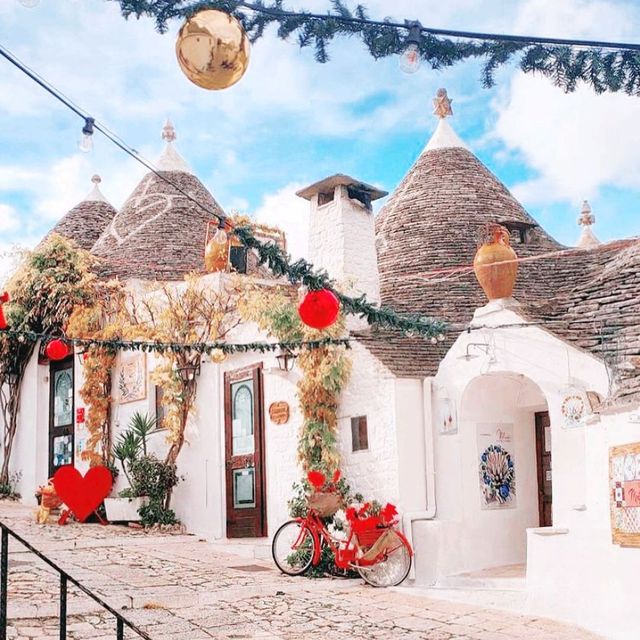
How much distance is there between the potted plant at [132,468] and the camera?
551 inches

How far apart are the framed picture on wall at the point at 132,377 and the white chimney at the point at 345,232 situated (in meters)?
4.04

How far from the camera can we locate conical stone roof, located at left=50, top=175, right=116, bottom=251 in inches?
773

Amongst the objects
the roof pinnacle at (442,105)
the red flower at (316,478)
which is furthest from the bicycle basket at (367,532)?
the roof pinnacle at (442,105)

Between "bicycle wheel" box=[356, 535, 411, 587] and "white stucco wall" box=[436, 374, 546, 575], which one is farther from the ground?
"white stucco wall" box=[436, 374, 546, 575]

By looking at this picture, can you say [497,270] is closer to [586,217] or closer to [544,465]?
[544,465]

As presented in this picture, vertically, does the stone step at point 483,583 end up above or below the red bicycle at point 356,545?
below

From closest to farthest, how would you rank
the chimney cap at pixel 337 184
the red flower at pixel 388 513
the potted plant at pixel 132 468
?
the red flower at pixel 388 513 < the chimney cap at pixel 337 184 < the potted plant at pixel 132 468

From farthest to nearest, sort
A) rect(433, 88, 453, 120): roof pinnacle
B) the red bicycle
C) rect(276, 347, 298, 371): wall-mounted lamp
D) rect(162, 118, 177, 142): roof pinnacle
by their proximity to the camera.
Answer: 1. rect(162, 118, 177, 142): roof pinnacle
2. rect(433, 88, 453, 120): roof pinnacle
3. rect(276, 347, 298, 371): wall-mounted lamp
4. the red bicycle

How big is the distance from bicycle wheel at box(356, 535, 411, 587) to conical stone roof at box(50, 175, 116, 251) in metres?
11.2

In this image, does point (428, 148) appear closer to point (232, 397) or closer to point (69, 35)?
point (232, 397)

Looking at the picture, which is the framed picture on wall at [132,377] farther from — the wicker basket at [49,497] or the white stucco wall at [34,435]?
the white stucco wall at [34,435]

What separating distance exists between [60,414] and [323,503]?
8.42 metres

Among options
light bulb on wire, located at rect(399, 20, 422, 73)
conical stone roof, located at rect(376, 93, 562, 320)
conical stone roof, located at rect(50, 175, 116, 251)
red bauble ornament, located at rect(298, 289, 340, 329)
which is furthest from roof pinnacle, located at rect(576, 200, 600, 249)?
light bulb on wire, located at rect(399, 20, 422, 73)

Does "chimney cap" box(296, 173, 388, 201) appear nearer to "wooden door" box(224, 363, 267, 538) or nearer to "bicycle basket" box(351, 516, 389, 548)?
"wooden door" box(224, 363, 267, 538)
